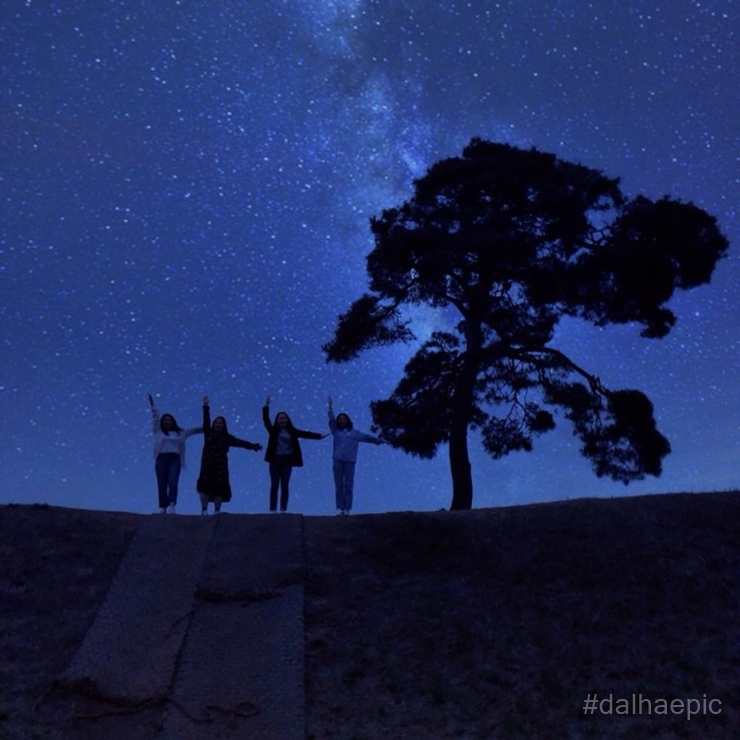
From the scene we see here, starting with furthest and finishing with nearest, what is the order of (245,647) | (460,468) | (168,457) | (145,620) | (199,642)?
1. (460,468)
2. (168,457)
3. (145,620)
4. (199,642)
5. (245,647)

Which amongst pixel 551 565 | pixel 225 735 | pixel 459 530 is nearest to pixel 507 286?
pixel 459 530

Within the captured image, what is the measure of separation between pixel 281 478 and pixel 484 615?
541 centimetres

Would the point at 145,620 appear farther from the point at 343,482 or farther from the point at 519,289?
the point at 519,289

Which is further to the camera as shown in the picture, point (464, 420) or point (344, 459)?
point (464, 420)

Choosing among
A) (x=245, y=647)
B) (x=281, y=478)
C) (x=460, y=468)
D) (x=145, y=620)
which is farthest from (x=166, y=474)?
(x=460, y=468)

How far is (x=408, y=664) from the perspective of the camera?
36.4ft

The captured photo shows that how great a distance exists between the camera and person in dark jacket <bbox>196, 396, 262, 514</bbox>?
16406 millimetres

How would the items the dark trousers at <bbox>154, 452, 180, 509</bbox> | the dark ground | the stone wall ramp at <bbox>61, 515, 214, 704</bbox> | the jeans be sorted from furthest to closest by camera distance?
1. the jeans
2. the dark trousers at <bbox>154, 452, 180, 509</bbox>
3. the stone wall ramp at <bbox>61, 515, 214, 704</bbox>
4. the dark ground

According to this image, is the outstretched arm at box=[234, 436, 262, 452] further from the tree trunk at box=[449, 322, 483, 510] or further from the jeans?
the tree trunk at box=[449, 322, 483, 510]

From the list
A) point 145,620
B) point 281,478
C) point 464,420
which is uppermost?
point 464,420

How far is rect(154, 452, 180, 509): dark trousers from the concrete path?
1.35 m

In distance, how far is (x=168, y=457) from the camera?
53.5 ft

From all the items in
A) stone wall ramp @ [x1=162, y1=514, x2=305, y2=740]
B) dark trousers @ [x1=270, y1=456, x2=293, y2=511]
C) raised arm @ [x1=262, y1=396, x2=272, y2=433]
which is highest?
raised arm @ [x1=262, y1=396, x2=272, y2=433]

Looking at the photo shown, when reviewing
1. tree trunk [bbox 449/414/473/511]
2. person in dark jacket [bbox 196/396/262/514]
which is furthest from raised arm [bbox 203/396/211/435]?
tree trunk [bbox 449/414/473/511]
